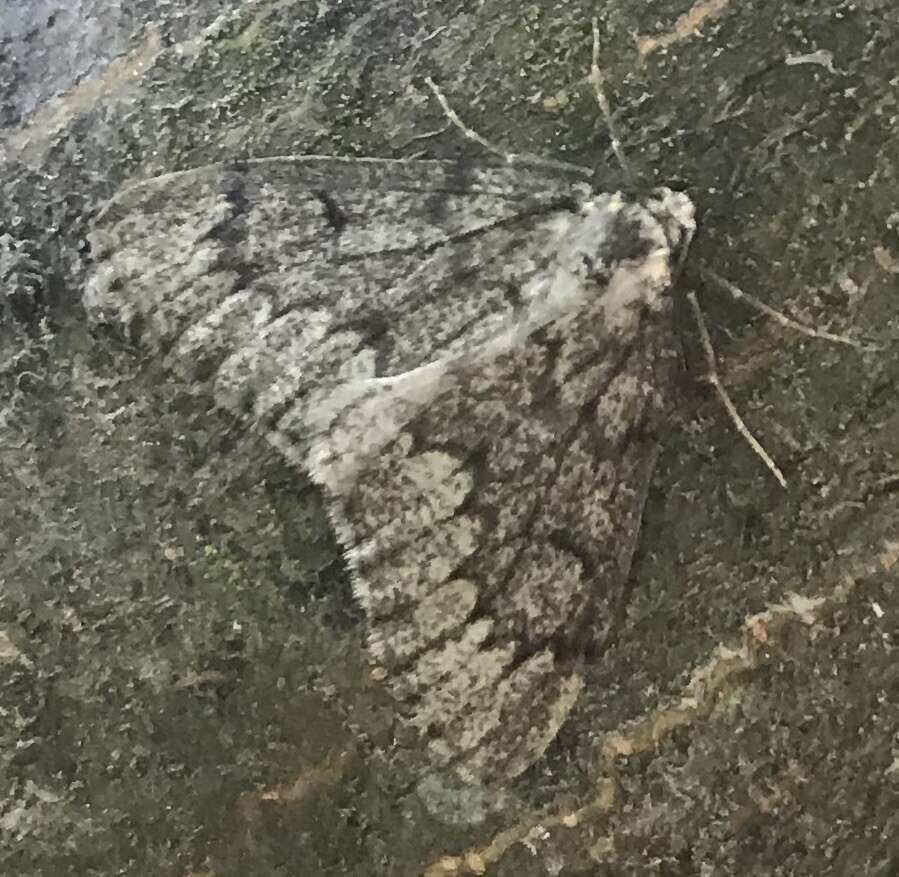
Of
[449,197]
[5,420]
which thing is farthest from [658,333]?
[5,420]

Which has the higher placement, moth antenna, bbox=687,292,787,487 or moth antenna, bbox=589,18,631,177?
moth antenna, bbox=589,18,631,177

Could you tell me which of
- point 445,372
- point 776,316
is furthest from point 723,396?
point 445,372

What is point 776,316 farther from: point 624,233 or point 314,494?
point 314,494

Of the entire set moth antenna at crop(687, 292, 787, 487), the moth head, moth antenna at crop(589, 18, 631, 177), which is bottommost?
moth antenna at crop(687, 292, 787, 487)

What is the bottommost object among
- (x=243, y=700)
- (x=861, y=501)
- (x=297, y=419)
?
(x=861, y=501)

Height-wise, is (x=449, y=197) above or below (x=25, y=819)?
above

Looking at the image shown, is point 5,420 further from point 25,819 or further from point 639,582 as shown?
point 639,582
